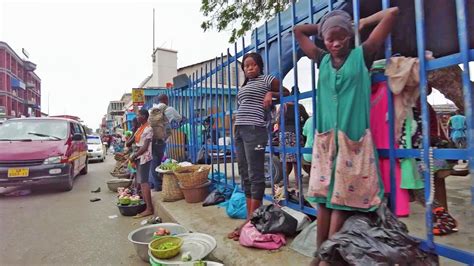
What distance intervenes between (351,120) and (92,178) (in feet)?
32.4

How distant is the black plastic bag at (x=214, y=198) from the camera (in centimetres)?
452

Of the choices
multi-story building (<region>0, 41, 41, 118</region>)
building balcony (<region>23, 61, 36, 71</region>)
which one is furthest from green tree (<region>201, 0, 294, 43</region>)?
building balcony (<region>23, 61, 36, 71</region>)

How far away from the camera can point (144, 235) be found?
3.54 m

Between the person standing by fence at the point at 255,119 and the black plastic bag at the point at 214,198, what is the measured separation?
141 cm

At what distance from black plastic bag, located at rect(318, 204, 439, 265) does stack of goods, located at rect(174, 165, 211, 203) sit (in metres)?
3.08

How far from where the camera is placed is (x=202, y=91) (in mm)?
5562

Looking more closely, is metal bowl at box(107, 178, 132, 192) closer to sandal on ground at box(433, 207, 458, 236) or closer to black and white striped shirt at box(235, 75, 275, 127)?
black and white striped shirt at box(235, 75, 275, 127)

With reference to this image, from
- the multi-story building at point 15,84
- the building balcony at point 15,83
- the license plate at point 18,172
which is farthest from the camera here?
the building balcony at point 15,83

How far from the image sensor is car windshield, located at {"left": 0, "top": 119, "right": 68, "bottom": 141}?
7.58 meters

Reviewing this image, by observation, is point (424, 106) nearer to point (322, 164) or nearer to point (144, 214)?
point (322, 164)

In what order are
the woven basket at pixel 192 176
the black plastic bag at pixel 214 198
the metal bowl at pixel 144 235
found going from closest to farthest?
1. the metal bowl at pixel 144 235
2. the black plastic bag at pixel 214 198
3. the woven basket at pixel 192 176

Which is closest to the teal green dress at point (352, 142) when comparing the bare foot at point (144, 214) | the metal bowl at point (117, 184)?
the bare foot at point (144, 214)

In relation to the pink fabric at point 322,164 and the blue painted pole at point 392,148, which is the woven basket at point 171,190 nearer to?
the pink fabric at point 322,164

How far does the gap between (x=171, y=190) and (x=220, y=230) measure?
74.4 inches
